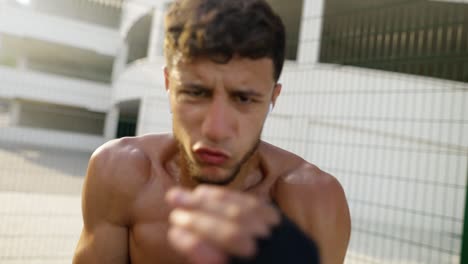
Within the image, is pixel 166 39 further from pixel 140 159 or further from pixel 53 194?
pixel 53 194

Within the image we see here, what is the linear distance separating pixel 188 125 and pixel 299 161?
55 centimetres

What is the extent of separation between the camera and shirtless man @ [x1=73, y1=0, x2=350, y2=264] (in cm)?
106

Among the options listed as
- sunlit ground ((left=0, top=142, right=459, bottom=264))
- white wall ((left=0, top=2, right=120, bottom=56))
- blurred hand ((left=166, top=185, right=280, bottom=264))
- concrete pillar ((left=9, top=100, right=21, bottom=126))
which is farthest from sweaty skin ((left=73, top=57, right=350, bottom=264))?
concrete pillar ((left=9, top=100, right=21, bottom=126))

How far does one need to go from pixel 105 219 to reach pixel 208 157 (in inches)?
20.3

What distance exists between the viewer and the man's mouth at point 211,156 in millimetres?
1063

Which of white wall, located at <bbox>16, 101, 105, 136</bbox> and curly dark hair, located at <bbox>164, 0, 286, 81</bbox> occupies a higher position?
curly dark hair, located at <bbox>164, 0, 286, 81</bbox>

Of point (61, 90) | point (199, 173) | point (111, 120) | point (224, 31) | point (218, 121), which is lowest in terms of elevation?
point (111, 120)

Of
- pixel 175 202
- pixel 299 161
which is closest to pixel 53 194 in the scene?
pixel 299 161

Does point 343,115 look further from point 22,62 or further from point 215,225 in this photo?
point 22,62

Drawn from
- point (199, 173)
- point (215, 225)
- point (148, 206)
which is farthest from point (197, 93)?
point (215, 225)

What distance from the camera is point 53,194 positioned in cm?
595

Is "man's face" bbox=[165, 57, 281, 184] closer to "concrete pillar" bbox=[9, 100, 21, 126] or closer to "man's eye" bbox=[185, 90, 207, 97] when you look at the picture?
"man's eye" bbox=[185, 90, 207, 97]

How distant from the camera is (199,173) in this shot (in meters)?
1.11

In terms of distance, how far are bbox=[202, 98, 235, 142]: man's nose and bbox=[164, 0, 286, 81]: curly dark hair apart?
137 mm
